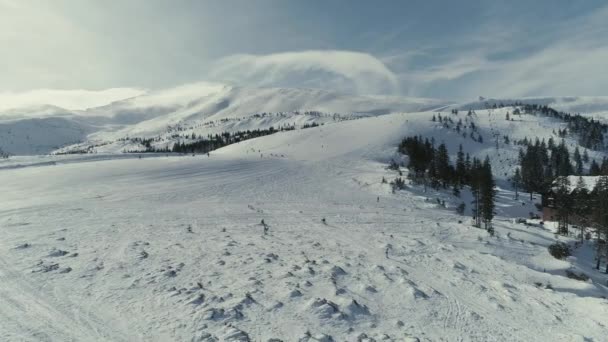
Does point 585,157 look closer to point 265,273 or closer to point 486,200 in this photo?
point 486,200

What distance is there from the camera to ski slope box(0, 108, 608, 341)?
1192 centimetres

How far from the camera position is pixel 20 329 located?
411 inches

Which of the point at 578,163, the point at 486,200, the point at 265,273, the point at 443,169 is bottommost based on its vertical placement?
the point at 578,163

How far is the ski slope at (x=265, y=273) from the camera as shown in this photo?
39.1ft

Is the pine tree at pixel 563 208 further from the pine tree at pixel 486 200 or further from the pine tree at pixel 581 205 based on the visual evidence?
the pine tree at pixel 486 200

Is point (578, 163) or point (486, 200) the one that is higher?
point (486, 200)

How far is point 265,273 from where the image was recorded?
54.7ft

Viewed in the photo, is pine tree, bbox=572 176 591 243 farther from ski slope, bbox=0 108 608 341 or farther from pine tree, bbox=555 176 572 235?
ski slope, bbox=0 108 608 341

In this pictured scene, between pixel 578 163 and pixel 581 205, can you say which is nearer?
pixel 581 205

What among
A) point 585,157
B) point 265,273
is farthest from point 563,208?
point 585,157

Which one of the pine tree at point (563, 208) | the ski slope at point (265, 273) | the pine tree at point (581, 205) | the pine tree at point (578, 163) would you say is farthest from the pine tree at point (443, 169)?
the pine tree at point (578, 163)

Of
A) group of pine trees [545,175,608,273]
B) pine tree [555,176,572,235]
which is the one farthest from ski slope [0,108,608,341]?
pine tree [555,176,572,235]

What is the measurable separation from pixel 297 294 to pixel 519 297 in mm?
12574

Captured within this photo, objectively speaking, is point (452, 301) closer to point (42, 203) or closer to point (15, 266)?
point (15, 266)
